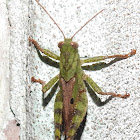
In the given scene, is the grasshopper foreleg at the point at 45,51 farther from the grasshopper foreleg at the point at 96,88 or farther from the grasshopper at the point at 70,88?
the grasshopper foreleg at the point at 96,88

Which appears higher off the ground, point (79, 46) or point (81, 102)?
point (79, 46)

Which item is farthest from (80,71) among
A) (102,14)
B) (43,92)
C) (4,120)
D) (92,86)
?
(4,120)

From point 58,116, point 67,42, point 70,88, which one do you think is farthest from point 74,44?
point 58,116

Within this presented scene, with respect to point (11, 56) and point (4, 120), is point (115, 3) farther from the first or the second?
point (4, 120)

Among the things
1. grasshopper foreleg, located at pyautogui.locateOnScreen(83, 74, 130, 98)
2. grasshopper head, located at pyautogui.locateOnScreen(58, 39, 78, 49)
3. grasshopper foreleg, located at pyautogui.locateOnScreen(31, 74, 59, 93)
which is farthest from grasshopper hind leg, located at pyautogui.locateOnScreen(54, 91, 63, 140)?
grasshopper head, located at pyautogui.locateOnScreen(58, 39, 78, 49)

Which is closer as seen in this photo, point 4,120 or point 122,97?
point 122,97

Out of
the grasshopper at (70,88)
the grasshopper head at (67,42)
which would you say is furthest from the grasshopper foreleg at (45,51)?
the grasshopper head at (67,42)

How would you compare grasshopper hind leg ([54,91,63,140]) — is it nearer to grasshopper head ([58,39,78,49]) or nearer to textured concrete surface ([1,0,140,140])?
textured concrete surface ([1,0,140,140])
